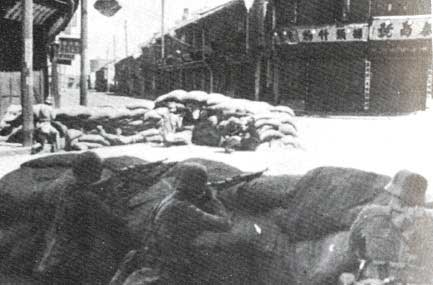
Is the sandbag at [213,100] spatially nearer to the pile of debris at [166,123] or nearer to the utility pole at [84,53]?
the pile of debris at [166,123]

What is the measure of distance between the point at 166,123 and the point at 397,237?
5.80 meters

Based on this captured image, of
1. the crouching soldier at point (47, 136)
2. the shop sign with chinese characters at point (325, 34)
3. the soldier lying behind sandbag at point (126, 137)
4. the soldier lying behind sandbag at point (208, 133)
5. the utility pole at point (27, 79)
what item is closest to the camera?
the soldier lying behind sandbag at point (126, 137)

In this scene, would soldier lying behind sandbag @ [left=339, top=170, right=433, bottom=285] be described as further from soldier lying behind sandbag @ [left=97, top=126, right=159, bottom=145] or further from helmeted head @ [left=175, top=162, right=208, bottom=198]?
soldier lying behind sandbag @ [left=97, top=126, right=159, bottom=145]

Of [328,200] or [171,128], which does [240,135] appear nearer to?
[171,128]

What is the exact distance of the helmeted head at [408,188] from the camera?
9.55 feet

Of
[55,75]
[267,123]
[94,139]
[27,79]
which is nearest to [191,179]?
[94,139]

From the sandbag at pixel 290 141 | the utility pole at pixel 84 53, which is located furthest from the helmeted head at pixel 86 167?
the utility pole at pixel 84 53

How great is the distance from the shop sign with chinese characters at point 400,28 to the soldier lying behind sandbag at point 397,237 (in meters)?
14.2

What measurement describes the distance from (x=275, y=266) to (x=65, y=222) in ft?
4.55

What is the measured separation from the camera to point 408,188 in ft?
9.54

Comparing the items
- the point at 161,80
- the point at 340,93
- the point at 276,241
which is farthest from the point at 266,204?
the point at 161,80

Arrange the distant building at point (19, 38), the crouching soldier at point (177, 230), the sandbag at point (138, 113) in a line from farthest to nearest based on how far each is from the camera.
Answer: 1. the distant building at point (19, 38)
2. the sandbag at point (138, 113)
3. the crouching soldier at point (177, 230)

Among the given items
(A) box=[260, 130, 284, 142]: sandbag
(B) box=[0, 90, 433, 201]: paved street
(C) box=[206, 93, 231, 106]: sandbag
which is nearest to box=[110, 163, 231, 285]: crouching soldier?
(B) box=[0, 90, 433, 201]: paved street

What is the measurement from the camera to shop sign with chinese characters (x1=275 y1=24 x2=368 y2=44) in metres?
17.9
